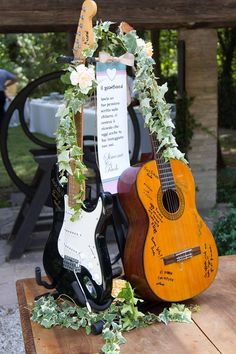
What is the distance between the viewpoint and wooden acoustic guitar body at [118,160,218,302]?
1770mm

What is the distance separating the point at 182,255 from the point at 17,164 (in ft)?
24.1

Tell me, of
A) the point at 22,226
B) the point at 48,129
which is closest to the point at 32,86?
the point at 22,226

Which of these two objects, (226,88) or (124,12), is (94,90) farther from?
(226,88)

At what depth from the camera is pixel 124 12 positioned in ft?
12.8

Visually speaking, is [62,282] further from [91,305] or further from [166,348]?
[166,348]

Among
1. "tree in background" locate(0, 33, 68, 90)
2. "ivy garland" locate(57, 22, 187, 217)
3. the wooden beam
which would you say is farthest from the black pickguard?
"tree in background" locate(0, 33, 68, 90)

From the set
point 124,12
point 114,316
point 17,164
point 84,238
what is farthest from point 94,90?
point 17,164

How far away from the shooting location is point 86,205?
1.74 m

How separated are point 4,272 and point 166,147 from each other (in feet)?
8.40

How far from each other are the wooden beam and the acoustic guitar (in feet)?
7.42

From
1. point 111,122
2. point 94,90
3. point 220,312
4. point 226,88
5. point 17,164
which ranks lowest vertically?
point 17,164

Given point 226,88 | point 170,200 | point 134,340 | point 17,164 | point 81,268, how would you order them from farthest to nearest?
point 226,88 < point 17,164 < point 170,200 < point 81,268 < point 134,340

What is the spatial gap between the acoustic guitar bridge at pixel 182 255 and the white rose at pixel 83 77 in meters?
0.62
